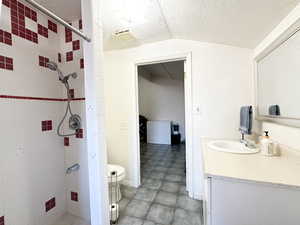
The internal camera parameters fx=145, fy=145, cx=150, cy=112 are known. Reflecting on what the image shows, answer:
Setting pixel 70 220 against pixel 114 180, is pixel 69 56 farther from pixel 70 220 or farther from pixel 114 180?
pixel 70 220

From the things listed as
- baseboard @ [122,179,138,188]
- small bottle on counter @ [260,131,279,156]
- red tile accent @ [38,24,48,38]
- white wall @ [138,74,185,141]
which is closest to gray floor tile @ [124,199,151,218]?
baseboard @ [122,179,138,188]

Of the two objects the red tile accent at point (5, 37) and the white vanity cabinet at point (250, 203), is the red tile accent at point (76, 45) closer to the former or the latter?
the red tile accent at point (5, 37)

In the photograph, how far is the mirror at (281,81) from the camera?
1.06 metres

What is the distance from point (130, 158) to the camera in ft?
7.45

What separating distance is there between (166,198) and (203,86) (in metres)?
1.55

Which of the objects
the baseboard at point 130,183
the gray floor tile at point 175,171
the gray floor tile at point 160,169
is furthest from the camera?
the gray floor tile at point 160,169

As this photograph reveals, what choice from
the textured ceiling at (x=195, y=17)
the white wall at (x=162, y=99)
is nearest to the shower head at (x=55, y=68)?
the textured ceiling at (x=195, y=17)

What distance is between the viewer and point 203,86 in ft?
6.15

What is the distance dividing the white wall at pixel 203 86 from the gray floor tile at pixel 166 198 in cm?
33

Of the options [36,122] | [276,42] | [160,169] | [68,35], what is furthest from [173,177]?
[68,35]

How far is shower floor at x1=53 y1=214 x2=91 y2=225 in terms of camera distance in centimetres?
149

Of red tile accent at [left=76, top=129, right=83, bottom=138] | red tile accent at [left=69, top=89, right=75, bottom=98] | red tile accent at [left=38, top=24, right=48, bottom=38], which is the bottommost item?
red tile accent at [left=76, top=129, right=83, bottom=138]

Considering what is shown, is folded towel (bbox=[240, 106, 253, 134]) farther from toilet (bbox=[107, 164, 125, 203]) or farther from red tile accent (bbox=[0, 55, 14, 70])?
red tile accent (bbox=[0, 55, 14, 70])

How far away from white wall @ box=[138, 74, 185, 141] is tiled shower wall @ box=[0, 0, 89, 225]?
11.4ft
